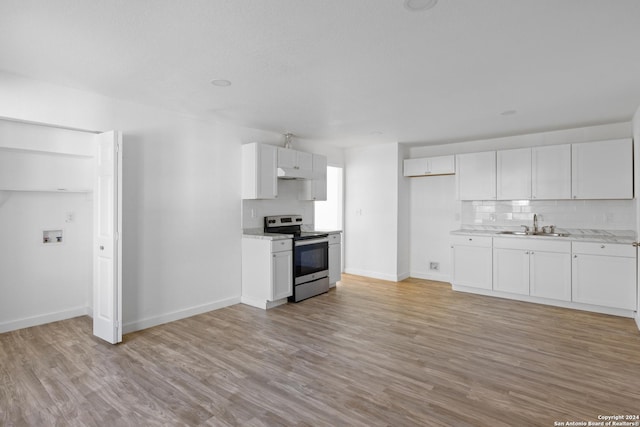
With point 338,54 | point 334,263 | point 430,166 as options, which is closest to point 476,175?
point 430,166

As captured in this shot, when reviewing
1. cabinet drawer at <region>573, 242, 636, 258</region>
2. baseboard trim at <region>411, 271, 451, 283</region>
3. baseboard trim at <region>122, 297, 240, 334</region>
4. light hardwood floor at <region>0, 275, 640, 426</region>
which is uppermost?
cabinet drawer at <region>573, 242, 636, 258</region>

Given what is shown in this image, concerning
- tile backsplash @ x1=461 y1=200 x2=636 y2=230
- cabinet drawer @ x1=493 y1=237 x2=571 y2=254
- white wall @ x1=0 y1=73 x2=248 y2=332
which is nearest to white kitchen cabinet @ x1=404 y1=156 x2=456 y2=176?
tile backsplash @ x1=461 y1=200 x2=636 y2=230

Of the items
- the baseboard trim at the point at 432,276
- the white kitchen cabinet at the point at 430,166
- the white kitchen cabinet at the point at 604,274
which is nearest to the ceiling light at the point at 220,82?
the white kitchen cabinet at the point at 430,166

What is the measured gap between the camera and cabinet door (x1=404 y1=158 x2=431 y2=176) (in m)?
5.86

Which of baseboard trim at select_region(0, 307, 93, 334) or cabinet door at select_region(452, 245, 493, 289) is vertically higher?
cabinet door at select_region(452, 245, 493, 289)

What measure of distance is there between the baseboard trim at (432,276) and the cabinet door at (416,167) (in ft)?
5.82

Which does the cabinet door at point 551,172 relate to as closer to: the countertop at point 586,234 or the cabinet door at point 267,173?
the countertop at point 586,234

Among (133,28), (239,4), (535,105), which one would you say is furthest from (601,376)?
(133,28)

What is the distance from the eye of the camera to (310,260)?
4957mm

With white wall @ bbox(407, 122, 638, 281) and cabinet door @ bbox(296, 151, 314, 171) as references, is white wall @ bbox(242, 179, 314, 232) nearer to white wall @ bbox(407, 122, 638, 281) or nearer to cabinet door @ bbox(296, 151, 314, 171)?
cabinet door @ bbox(296, 151, 314, 171)

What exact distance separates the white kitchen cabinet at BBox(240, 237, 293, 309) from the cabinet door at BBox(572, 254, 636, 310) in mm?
3643

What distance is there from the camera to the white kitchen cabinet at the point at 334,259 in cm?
537

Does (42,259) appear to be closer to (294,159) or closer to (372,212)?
(294,159)

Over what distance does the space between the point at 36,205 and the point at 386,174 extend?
16.0 feet
